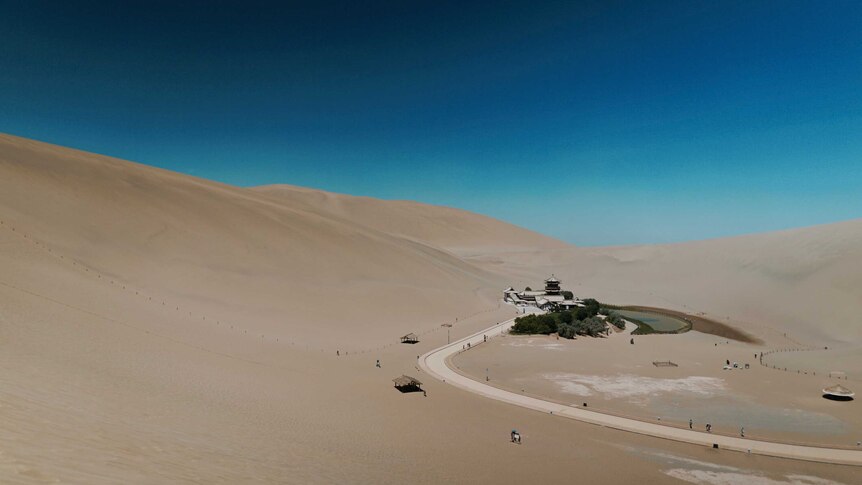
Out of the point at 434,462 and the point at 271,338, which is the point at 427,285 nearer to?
the point at 271,338

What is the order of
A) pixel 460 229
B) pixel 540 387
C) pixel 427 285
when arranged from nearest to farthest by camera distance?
pixel 540 387 < pixel 427 285 < pixel 460 229

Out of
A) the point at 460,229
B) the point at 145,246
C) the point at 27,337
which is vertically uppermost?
the point at 460,229

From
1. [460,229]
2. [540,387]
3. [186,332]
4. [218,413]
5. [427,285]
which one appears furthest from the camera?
[460,229]

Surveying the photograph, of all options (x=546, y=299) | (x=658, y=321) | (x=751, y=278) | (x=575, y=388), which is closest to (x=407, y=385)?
(x=575, y=388)

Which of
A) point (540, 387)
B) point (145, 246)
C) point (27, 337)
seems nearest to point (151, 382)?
point (27, 337)

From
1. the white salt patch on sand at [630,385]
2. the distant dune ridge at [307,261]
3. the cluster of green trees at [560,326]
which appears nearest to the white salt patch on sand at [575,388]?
the white salt patch on sand at [630,385]

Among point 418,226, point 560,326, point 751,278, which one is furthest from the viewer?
point 418,226

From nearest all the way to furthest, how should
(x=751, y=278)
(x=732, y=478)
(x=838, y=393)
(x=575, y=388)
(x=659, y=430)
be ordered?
(x=732, y=478)
(x=659, y=430)
(x=838, y=393)
(x=575, y=388)
(x=751, y=278)

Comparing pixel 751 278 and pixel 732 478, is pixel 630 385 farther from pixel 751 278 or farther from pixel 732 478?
pixel 751 278
